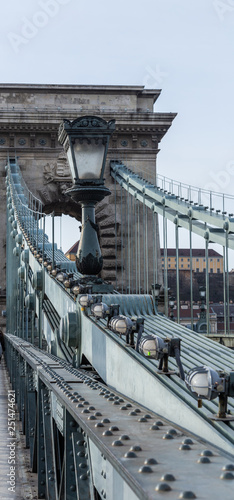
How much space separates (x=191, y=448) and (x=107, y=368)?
409cm

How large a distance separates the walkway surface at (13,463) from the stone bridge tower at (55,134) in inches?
771

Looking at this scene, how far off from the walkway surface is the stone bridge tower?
1957 cm

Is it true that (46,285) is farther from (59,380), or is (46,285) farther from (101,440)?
(101,440)

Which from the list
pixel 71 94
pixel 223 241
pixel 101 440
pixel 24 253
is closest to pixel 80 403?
pixel 101 440

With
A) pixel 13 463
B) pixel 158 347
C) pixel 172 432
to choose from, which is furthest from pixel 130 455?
pixel 13 463

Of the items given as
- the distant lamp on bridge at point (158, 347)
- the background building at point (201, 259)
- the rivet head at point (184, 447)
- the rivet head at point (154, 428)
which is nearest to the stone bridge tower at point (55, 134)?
the background building at point (201, 259)

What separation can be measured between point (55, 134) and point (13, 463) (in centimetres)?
2461

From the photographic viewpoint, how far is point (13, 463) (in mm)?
7422

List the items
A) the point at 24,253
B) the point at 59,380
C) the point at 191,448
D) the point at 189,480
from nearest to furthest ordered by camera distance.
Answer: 1. the point at 189,480
2. the point at 191,448
3. the point at 59,380
4. the point at 24,253

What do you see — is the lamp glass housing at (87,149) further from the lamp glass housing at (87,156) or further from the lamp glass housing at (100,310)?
the lamp glass housing at (100,310)

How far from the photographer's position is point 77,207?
33.2 meters

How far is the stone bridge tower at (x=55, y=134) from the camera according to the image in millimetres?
30750

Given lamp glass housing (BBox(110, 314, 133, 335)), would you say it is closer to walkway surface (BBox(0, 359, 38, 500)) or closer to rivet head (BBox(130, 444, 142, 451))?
walkway surface (BBox(0, 359, 38, 500))

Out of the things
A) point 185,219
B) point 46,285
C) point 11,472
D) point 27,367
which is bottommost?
point 11,472
